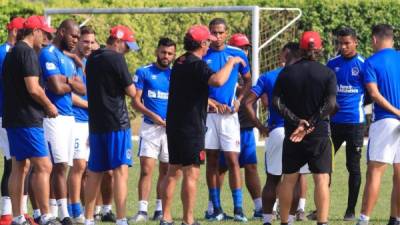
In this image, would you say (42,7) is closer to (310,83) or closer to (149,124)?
(149,124)

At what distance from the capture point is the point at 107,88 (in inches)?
506

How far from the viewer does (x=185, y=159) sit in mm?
12891

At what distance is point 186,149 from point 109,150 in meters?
0.81

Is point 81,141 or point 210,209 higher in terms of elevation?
point 81,141

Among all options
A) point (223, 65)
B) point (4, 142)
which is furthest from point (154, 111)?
point (4, 142)

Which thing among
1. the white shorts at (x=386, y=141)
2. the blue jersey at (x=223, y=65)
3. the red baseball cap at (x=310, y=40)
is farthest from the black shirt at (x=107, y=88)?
the white shorts at (x=386, y=141)

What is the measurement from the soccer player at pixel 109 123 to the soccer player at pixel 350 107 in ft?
10.7

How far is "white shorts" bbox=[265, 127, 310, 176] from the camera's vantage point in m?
13.6

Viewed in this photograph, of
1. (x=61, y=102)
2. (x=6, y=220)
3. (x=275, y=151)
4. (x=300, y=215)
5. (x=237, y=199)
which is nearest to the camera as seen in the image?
(x=6, y=220)

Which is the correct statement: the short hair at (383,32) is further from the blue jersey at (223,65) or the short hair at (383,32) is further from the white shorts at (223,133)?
the white shorts at (223,133)

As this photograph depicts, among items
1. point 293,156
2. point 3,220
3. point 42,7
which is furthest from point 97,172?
point 42,7

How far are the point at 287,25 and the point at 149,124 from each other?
11.0 metres

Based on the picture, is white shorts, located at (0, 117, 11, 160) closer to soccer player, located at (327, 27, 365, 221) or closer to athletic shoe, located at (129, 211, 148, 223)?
athletic shoe, located at (129, 211, 148, 223)

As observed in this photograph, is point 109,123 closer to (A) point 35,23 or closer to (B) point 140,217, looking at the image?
(A) point 35,23
